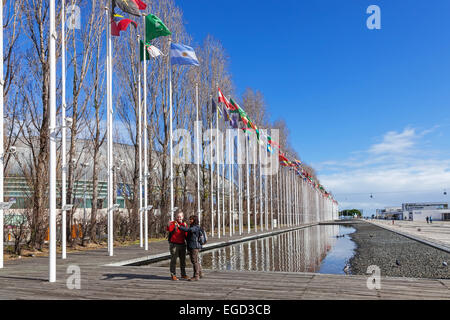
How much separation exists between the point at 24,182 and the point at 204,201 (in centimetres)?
1824

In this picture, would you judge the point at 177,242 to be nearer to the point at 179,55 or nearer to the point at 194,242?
the point at 194,242

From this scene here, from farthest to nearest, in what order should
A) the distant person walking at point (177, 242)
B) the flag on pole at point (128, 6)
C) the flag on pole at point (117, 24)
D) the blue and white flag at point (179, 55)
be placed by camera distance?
A: 1. the blue and white flag at point (179, 55)
2. the flag on pole at point (117, 24)
3. the flag on pole at point (128, 6)
4. the distant person walking at point (177, 242)

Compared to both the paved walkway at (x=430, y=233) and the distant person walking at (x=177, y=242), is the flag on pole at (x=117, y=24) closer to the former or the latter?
the distant person walking at (x=177, y=242)

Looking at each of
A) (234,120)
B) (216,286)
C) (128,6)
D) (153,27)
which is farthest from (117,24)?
(234,120)

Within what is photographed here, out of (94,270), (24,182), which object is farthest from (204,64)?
(94,270)

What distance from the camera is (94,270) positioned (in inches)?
456

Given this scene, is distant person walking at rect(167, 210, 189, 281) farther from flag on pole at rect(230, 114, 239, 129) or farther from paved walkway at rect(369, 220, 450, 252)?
flag on pole at rect(230, 114, 239, 129)

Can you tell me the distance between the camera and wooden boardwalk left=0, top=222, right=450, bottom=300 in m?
7.71

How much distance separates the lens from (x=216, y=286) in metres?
8.76

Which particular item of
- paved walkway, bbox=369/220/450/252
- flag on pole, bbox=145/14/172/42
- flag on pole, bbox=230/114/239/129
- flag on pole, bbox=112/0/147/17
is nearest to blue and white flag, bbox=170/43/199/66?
flag on pole, bbox=145/14/172/42

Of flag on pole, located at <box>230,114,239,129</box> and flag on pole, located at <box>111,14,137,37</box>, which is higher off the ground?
flag on pole, located at <box>111,14,137,37</box>

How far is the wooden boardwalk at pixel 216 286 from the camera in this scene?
25.3 ft

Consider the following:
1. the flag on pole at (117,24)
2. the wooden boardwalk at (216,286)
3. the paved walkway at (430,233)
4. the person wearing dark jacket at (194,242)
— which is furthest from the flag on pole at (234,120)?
the person wearing dark jacket at (194,242)
